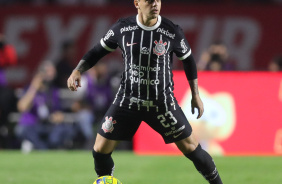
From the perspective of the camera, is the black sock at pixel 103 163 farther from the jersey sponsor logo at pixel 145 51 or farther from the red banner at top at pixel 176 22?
the red banner at top at pixel 176 22

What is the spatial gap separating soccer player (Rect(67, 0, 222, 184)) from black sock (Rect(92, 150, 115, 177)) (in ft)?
0.04

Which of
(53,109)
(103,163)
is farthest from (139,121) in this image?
(53,109)

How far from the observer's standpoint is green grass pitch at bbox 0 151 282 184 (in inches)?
357

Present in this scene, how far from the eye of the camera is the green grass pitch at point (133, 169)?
9.07 m

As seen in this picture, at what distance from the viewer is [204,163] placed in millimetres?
6859

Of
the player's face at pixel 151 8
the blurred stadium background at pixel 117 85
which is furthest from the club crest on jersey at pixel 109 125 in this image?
the blurred stadium background at pixel 117 85

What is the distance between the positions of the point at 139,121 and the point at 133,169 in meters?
3.64

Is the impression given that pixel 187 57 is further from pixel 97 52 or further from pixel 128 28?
pixel 97 52

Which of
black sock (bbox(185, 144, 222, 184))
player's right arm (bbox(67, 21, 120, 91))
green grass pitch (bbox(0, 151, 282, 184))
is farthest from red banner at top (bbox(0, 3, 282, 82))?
black sock (bbox(185, 144, 222, 184))

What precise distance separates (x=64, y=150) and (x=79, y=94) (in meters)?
1.21

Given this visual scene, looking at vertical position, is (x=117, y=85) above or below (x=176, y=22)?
below

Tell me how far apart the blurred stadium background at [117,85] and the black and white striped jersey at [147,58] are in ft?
8.44

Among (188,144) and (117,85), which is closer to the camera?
(188,144)

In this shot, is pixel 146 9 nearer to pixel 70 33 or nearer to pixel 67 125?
pixel 67 125
